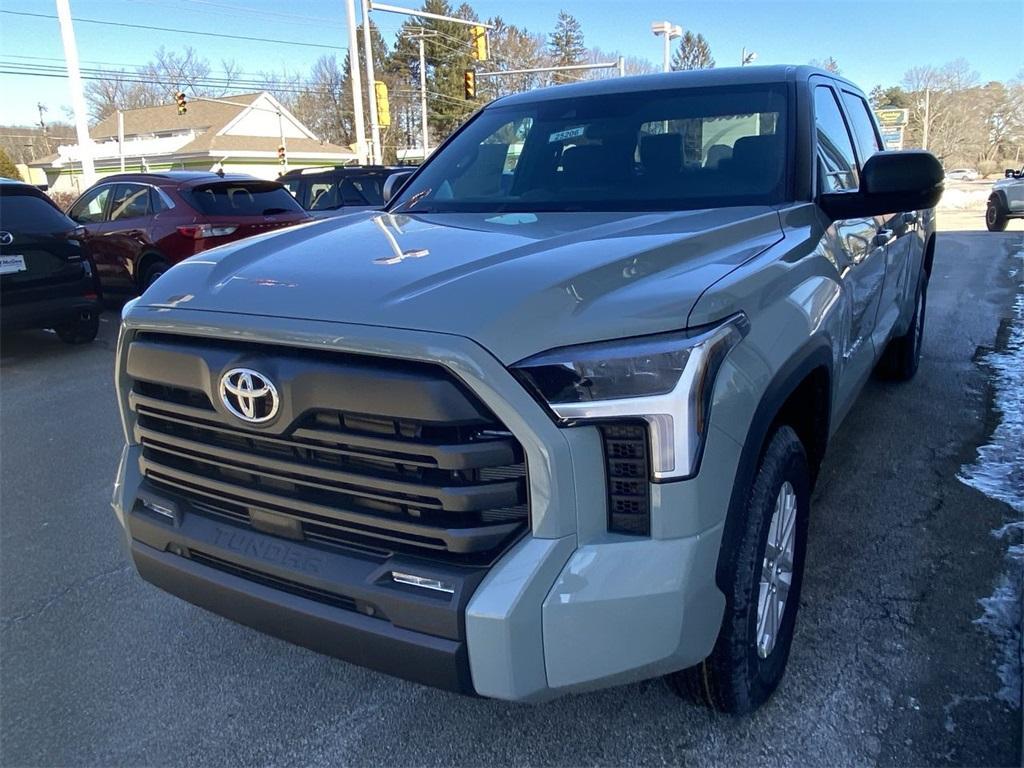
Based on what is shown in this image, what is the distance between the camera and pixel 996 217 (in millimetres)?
16641

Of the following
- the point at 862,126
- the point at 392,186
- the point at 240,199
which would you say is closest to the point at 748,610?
the point at 392,186

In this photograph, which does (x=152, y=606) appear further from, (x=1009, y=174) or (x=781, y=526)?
(x=1009, y=174)

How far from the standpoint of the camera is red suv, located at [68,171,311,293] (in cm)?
879

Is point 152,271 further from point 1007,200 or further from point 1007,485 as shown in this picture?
point 1007,200

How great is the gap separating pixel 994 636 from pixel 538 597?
1.89 m

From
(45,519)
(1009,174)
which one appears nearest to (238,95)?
(1009,174)

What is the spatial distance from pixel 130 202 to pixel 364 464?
880cm

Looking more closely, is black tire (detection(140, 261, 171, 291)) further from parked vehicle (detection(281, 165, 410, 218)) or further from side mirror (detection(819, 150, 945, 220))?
side mirror (detection(819, 150, 945, 220))

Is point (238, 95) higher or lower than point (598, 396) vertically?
higher

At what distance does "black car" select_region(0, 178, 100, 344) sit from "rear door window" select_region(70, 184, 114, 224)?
6.83 ft

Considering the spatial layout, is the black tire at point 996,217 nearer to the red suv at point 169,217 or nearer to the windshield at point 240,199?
the red suv at point 169,217

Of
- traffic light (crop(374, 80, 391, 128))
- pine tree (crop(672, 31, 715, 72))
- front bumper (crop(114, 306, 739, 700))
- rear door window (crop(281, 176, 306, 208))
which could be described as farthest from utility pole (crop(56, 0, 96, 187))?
pine tree (crop(672, 31, 715, 72))

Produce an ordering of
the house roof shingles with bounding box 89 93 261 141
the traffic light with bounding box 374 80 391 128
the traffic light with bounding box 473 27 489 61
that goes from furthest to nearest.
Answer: the house roof shingles with bounding box 89 93 261 141 → the traffic light with bounding box 374 80 391 128 → the traffic light with bounding box 473 27 489 61

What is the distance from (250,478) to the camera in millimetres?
2125
